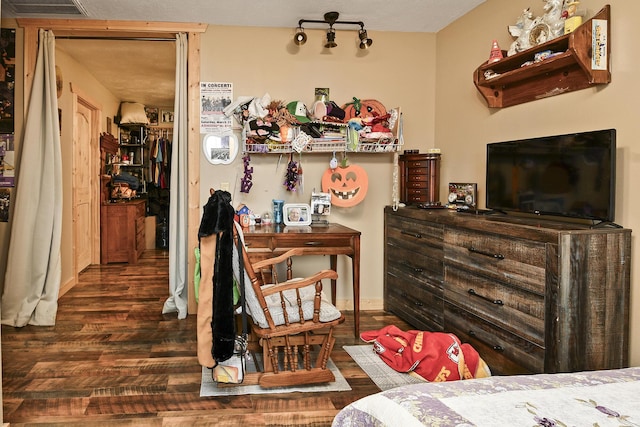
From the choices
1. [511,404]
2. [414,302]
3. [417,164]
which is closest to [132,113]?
[417,164]

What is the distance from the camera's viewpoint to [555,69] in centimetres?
313

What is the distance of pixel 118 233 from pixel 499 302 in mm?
5987

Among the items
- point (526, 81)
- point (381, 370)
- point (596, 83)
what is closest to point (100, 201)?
point (381, 370)

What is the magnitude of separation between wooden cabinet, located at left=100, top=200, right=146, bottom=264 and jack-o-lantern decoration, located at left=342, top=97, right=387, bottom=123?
4.20m

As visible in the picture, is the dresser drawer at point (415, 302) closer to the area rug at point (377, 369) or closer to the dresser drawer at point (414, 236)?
the dresser drawer at point (414, 236)

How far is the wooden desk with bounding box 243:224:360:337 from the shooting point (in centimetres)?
394

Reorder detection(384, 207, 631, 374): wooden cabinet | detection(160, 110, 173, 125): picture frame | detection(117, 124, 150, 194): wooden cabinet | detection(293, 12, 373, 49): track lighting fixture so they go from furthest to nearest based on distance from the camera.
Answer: detection(160, 110, 173, 125): picture frame < detection(117, 124, 150, 194): wooden cabinet < detection(293, 12, 373, 49): track lighting fixture < detection(384, 207, 631, 374): wooden cabinet

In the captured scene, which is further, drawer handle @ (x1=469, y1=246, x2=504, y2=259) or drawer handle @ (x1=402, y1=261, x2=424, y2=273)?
drawer handle @ (x1=402, y1=261, x2=424, y2=273)

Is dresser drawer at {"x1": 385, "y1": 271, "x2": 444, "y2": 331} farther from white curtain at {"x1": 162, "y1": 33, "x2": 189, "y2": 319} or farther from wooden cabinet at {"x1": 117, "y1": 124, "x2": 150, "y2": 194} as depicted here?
wooden cabinet at {"x1": 117, "y1": 124, "x2": 150, "y2": 194}

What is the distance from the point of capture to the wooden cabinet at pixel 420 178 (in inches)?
175

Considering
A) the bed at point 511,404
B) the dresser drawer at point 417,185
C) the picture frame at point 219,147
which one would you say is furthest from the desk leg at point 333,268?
the bed at point 511,404

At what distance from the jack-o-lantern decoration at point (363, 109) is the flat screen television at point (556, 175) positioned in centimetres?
127

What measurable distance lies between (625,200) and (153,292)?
14.8 ft

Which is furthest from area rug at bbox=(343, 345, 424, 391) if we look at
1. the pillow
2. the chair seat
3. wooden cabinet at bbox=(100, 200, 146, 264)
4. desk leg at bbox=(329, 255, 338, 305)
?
the pillow
